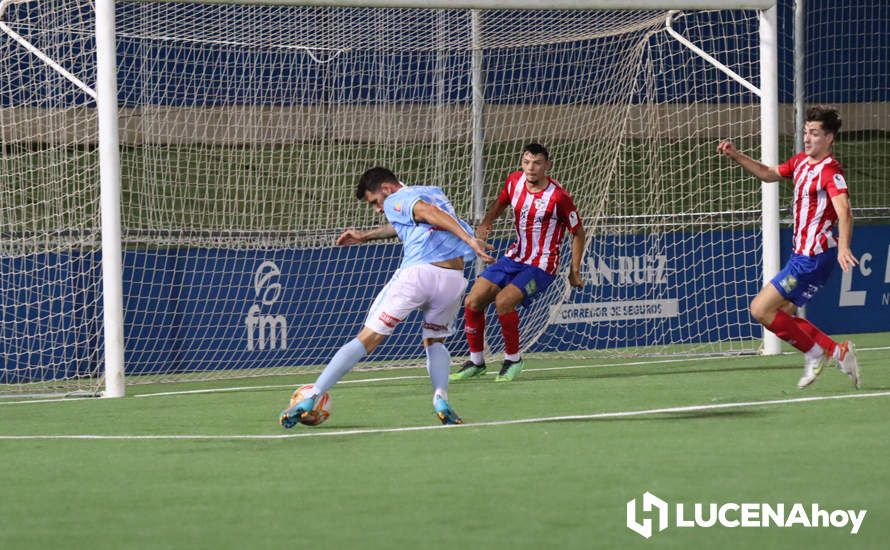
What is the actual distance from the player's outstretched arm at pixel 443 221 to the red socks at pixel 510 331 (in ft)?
11.3

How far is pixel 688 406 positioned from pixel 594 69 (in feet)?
21.6

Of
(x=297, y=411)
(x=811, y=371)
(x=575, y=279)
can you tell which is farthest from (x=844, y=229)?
(x=297, y=411)

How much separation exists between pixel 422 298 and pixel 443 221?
0.50m

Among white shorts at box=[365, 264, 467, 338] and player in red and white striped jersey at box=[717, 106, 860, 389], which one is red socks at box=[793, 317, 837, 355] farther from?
white shorts at box=[365, 264, 467, 338]

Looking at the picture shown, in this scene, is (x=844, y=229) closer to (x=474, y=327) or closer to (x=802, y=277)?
(x=802, y=277)

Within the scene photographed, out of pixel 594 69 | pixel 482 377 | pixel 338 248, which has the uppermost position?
pixel 594 69

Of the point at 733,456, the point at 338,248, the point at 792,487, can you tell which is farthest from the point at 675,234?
the point at 792,487

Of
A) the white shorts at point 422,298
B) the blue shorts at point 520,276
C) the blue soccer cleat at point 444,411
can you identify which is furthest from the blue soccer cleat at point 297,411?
the blue shorts at point 520,276

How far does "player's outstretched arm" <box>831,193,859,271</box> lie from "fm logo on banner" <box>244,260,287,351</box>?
5.47 m

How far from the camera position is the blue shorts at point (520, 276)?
38.8 feet

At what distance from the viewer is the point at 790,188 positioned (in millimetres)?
22375

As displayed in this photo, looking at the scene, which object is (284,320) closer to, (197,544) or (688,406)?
(688,406)

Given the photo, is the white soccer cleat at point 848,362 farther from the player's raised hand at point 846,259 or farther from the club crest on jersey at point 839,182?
the club crest on jersey at point 839,182

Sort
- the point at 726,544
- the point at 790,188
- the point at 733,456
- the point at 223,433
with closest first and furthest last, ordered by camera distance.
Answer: the point at 726,544, the point at 733,456, the point at 223,433, the point at 790,188
